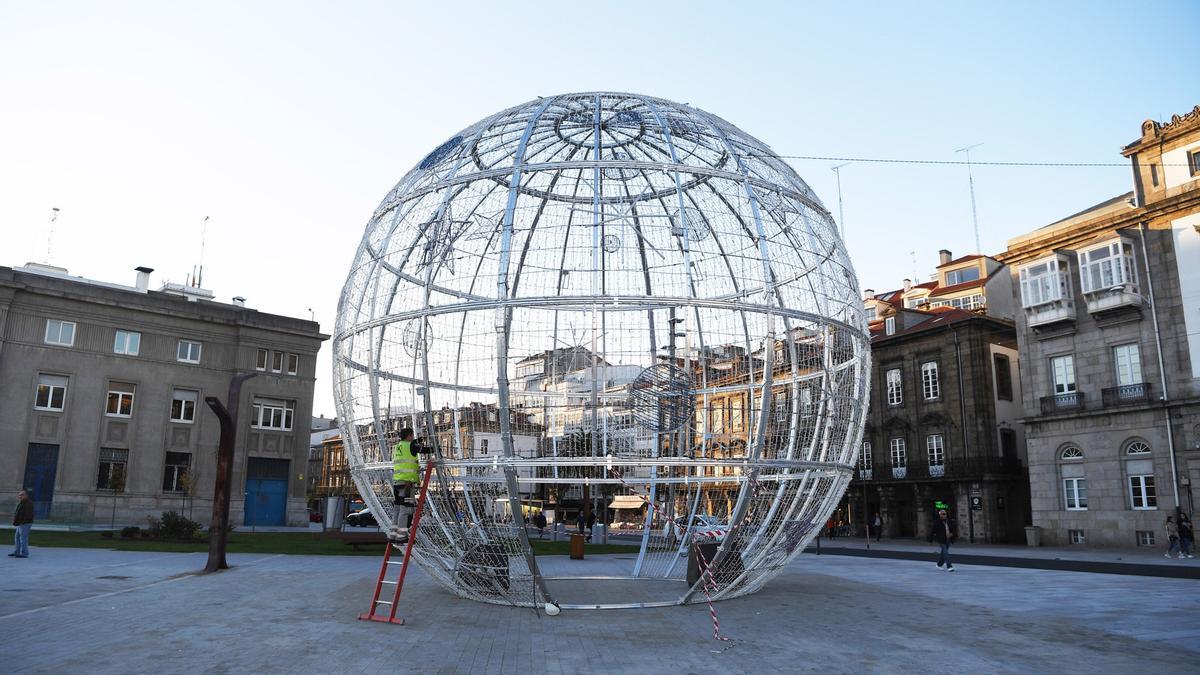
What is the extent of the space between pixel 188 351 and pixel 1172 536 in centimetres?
4644

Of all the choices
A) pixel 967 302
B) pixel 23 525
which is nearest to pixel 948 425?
pixel 967 302

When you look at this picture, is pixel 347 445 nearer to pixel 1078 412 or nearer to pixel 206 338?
pixel 1078 412

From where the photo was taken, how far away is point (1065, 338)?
120ft

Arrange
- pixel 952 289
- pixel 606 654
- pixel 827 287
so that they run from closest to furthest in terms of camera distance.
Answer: pixel 606 654, pixel 827 287, pixel 952 289

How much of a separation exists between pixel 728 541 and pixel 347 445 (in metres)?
5.87

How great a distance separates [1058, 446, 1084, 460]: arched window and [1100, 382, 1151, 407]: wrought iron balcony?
2.67 metres

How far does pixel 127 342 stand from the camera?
4275 centimetres

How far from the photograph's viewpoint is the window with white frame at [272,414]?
46.8m

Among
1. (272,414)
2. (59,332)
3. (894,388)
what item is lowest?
(272,414)

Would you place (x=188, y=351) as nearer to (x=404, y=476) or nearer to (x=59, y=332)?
(x=59, y=332)

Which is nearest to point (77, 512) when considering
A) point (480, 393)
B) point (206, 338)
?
point (206, 338)

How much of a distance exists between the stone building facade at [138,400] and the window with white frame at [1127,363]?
1496 inches

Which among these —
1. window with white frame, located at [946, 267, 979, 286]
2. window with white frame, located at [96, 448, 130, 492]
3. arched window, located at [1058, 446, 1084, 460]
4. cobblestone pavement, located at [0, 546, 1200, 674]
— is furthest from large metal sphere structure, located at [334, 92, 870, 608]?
window with white frame, located at [946, 267, 979, 286]

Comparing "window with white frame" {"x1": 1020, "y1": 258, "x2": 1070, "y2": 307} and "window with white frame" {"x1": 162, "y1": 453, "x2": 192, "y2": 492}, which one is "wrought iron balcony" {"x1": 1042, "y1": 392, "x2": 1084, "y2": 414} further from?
"window with white frame" {"x1": 162, "y1": 453, "x2": 192, "y2": 492}
